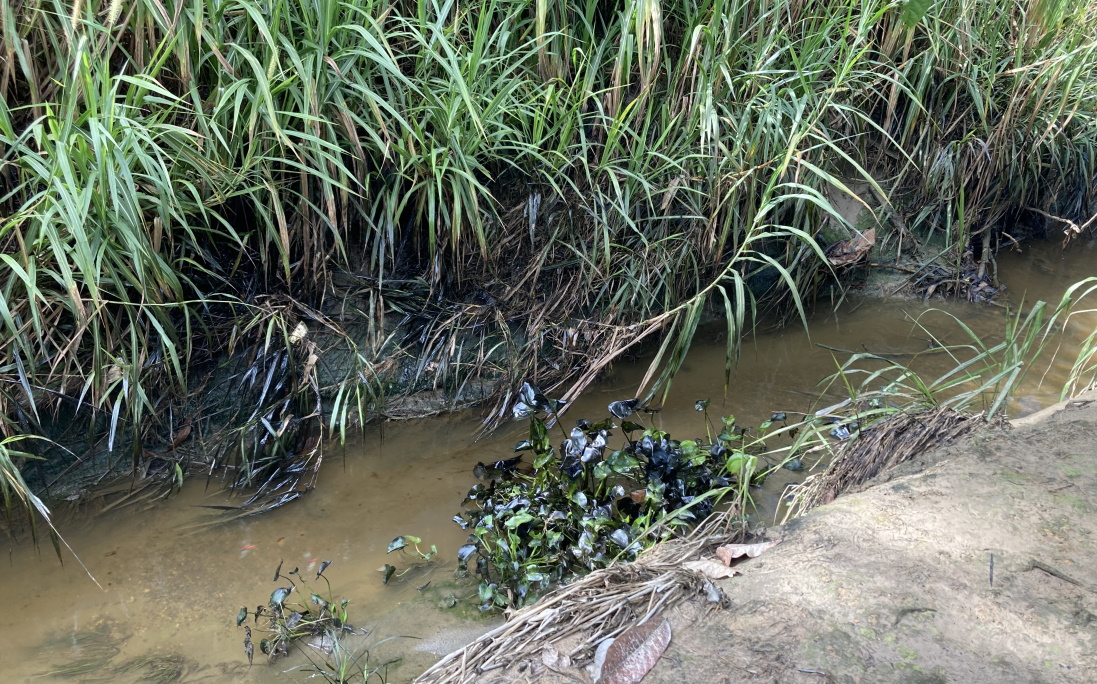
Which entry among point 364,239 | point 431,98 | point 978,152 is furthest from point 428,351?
point 978,152

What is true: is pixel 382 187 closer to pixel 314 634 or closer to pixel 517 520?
pixel 517 520

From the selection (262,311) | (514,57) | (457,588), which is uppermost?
(514,57)

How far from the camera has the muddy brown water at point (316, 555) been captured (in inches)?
80.5

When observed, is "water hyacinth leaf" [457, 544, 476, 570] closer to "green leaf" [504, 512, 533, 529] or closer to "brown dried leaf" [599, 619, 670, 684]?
"green leaf" [504, 512, 533, 529]

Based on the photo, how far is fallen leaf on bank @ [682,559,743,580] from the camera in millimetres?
1663

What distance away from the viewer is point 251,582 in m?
2.27

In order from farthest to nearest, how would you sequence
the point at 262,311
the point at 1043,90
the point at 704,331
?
1. the point at 1043,90
2. the point at 704,331
3. the point at 262,311

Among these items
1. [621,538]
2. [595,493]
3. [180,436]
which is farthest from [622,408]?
[180,436]

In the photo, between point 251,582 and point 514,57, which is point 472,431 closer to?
point 251,582

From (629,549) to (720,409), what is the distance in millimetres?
1001

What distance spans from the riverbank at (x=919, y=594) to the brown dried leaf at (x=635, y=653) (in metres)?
0.02

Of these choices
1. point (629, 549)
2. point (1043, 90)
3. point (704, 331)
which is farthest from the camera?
point (1043, 90)

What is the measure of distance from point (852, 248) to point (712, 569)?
2.46m

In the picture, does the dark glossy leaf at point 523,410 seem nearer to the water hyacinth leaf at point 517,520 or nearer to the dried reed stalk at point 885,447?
the water hyacinth leaf at point 517,520
